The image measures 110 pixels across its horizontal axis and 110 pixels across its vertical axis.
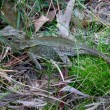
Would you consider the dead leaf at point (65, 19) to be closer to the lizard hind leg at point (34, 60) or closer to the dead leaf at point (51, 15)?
the dead leaf at point (51, 15)

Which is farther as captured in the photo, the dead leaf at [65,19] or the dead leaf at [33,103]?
the dead leaf at [65,19]

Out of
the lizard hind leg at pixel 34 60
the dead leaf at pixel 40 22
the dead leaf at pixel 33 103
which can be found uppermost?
the dead leaf at pixel 40 22

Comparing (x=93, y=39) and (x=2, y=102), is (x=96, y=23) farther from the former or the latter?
(x=2, y=102)

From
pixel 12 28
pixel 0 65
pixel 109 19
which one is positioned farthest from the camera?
pixel 109 19

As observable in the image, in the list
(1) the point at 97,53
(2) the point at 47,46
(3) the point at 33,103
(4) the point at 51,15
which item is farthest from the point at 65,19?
(3) the point at 33,103

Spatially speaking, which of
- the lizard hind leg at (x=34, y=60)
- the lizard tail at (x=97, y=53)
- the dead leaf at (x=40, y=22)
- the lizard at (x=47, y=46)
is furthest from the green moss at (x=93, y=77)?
the dead leaf at (x=40, y=22)

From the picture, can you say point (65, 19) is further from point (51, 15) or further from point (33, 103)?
point (33, 103)

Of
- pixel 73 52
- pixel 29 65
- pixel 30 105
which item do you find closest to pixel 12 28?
pixel 29 65

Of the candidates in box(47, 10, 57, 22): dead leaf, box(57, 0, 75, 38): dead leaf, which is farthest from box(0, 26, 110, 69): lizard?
box(47, 10, 57, 22): dead leaf

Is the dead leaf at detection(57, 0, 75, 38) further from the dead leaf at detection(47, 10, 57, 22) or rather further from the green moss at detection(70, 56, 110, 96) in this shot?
the green moss at detection(70, 56, 110, 96)
